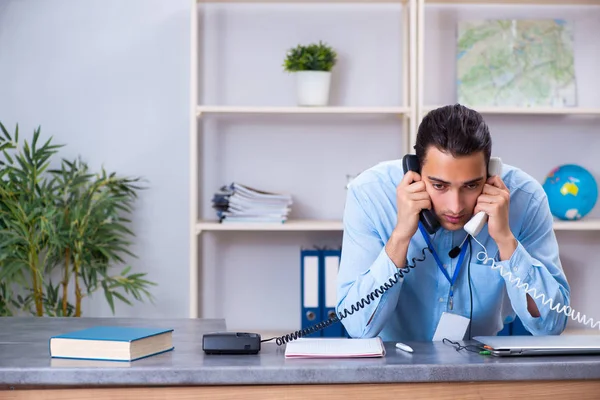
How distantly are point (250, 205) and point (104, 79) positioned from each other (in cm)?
93

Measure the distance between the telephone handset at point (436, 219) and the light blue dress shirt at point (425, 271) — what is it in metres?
0.12

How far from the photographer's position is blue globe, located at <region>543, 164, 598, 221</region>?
11.7 ft

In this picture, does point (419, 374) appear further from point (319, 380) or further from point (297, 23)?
point (297, 23)

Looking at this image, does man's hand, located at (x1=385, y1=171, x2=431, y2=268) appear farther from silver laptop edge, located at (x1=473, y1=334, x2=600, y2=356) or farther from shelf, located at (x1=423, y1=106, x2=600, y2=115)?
shelf, located at (x1=423, y1=106, x2=600, y2=115)

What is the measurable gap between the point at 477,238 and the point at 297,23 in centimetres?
192

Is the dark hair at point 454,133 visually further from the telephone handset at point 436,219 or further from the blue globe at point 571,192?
the blue globe at point 571,192

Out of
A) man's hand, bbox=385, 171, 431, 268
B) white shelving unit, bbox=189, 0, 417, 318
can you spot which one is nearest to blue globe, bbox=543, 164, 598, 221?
white shelving unit, bbox=189, 0, 417, 318

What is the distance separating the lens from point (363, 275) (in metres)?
2.07

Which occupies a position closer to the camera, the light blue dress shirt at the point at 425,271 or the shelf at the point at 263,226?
the light blue dress shirt at the point at 425,271

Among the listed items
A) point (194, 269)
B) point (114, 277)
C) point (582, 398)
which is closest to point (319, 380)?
point (582, 398)


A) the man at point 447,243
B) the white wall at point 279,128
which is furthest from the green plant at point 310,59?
the man at point 447,243

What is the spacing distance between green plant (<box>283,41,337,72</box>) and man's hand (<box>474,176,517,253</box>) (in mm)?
1674

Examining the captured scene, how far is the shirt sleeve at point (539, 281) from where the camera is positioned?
1981 mm

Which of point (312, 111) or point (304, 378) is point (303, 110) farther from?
point (304, 378)
